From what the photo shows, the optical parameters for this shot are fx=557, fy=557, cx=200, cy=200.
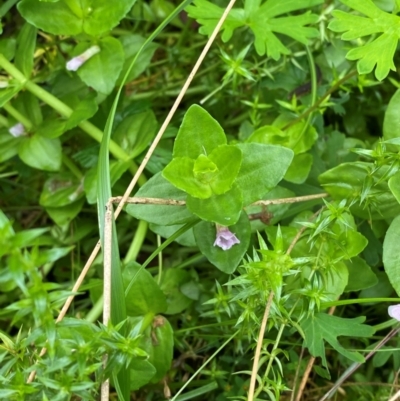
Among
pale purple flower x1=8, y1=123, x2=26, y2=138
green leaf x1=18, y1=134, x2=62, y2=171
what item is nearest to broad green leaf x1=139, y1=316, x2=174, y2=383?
green leaf x1=18, y1=134, x2=62, y2=171

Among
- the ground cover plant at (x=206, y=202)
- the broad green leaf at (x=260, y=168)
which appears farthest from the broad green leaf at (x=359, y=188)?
the broad green leaf at (x=260, y=168)

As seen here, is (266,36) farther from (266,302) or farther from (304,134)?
(266,302)

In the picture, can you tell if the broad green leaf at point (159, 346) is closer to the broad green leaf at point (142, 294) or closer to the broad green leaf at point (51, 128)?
the broad green leaf at point (142, 294)

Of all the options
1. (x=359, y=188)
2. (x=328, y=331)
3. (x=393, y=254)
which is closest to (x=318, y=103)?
(x=359, y=188)

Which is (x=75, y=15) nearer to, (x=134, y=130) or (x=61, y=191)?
(x=134, y=130)

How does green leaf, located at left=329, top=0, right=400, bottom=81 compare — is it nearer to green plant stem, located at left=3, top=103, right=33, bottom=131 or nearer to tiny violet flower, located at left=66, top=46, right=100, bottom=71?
tiny violet flower, located at left=66, top=46, right=100, bottom=71

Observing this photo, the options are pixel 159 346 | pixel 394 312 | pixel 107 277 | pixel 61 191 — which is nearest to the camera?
pixel 107 277

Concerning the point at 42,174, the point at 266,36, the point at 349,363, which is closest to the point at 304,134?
the point at 266,36
